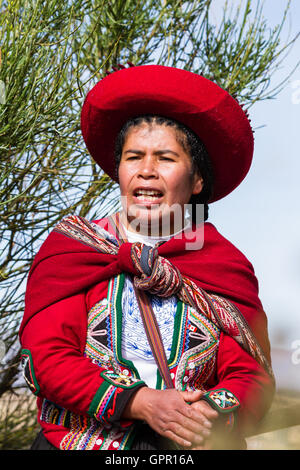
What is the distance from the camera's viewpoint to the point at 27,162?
254cm

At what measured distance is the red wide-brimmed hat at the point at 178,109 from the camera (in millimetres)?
1620

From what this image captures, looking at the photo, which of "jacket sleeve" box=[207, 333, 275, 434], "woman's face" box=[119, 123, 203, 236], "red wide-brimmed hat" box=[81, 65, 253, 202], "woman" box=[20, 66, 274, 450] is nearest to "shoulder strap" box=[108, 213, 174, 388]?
"woman" box=[20, 66, 274, 450]

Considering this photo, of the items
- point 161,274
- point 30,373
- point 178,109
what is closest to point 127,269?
point 161,274

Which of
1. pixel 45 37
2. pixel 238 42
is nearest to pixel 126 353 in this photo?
pixel 45 37

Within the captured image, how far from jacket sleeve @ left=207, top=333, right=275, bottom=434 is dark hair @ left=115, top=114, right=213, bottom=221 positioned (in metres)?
0.46

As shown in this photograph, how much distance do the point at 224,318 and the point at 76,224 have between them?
0.50m

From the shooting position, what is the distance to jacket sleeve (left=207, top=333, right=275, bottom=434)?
146 centimetres

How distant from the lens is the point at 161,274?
1.49m

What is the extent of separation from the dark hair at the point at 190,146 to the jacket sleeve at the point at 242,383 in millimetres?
462

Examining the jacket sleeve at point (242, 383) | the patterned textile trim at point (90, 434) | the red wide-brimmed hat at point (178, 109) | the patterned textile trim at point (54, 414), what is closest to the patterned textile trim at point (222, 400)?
the jacket sleeve at point (242, 383)

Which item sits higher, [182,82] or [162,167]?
[182,82]

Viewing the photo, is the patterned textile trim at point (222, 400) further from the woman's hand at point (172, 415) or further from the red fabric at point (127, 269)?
the red fabric at point (127, 269)

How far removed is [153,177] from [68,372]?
59 cm

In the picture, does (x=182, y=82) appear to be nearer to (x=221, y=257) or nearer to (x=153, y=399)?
(x=221, y=257)
